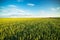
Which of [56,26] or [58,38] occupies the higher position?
[56,26]

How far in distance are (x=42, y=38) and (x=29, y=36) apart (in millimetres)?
259

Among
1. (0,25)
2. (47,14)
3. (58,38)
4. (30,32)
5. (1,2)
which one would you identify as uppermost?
(1,2)

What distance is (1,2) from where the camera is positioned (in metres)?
2.09

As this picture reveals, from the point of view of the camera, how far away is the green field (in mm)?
1977

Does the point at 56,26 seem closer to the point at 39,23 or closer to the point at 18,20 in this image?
the point at 39,23

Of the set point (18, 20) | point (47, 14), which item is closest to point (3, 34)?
point (18, 20)

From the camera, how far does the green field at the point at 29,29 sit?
1977 mm

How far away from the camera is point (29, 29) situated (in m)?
2.06

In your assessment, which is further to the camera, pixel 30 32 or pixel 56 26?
pixel 56 26

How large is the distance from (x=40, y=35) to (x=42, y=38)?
0.07 metres

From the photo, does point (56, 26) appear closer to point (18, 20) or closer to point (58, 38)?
point (58, 38)

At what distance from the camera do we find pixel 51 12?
2203 mm

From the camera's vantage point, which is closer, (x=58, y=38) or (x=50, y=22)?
(x=58, y=38)

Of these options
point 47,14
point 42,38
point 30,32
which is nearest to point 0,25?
point 30,32
